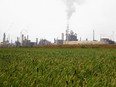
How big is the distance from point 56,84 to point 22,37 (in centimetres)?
11473

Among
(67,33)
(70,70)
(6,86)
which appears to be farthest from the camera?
(67,33)

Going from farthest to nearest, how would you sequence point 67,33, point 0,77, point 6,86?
point 67,33
point 0,77
point 6,86

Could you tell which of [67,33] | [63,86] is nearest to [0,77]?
[63,86]

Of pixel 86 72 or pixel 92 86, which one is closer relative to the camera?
pixel 92 86

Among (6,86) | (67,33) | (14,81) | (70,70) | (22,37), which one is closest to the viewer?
(6,86)

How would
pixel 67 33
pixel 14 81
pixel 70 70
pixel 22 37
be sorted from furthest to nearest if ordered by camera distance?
pixel 22 37 < pixel 67 33 < pixel 70 70 < pixel 14 81

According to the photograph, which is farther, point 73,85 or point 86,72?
point 86,72

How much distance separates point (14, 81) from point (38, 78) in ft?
1.71

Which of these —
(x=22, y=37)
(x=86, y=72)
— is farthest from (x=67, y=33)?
(x=86, y=72)

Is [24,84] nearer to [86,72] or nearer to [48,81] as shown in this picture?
[48,81]

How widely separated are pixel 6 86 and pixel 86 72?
98.7 inches

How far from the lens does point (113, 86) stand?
371cm

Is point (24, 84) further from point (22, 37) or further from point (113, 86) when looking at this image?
point (22, 37)

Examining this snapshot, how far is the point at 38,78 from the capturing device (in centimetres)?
411
